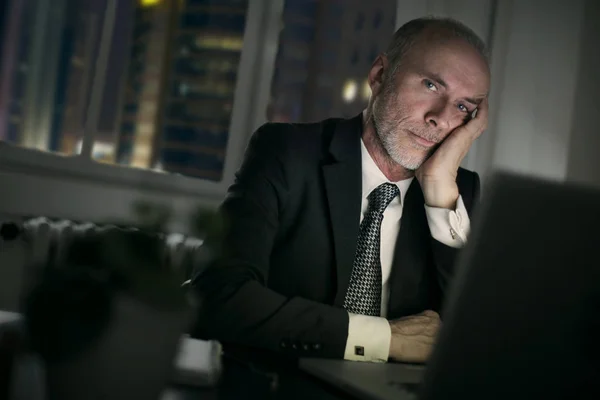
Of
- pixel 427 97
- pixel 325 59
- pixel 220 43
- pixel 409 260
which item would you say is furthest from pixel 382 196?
pixel 325 59

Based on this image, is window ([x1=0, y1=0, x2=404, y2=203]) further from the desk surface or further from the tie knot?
the desk surface

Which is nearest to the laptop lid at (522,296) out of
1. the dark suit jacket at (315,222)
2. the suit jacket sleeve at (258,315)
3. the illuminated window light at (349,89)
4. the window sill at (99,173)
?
the suit jacket sleeve at (258,315)

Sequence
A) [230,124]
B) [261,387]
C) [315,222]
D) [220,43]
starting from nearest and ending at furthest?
[261,387], [315,222], [230,124], [220,43]

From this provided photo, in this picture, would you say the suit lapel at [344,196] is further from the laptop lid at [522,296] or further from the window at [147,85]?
the window at [147,85]

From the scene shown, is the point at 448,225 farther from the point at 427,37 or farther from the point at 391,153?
the point at 427,37

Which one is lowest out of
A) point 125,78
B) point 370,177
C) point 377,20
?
point 370,177

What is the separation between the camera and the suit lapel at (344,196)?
1382mm

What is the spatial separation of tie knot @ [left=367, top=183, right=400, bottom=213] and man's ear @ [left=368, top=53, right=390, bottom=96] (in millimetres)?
352

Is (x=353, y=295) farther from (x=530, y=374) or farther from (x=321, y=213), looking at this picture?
(x=530, y=374)

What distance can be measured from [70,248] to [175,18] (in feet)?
8.30

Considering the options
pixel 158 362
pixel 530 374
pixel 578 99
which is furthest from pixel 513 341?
pixel 578 99

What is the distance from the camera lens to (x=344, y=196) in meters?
1.43

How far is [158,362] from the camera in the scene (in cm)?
48

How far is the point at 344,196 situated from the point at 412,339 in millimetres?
454
